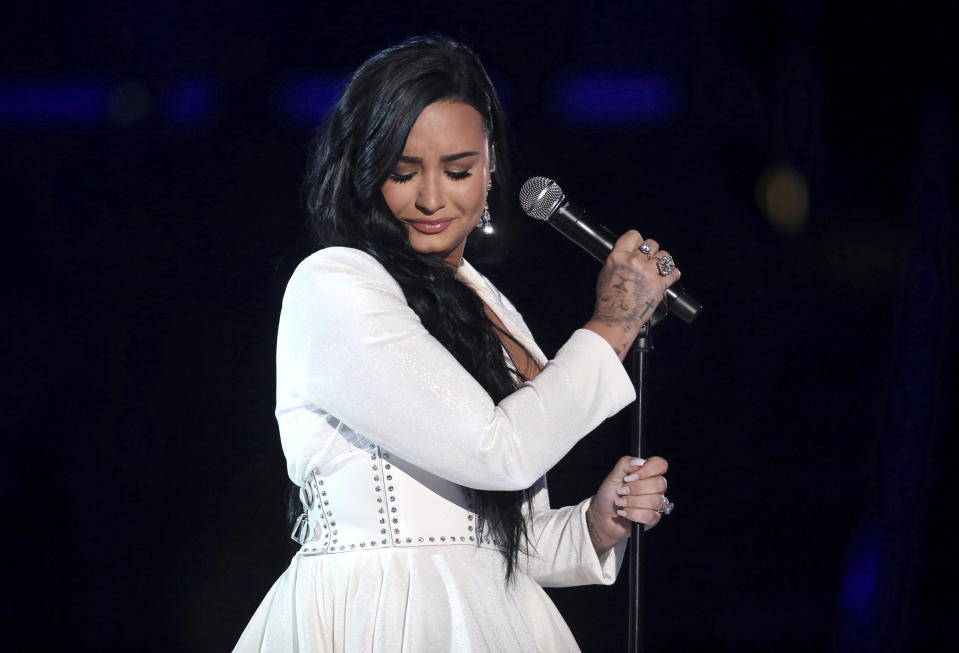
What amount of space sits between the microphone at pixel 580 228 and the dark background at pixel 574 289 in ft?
3.43

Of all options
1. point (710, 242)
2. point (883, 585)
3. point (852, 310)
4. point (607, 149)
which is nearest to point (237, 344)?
point (607, 149)

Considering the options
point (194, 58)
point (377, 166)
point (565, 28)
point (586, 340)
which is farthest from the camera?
point (565, 28)

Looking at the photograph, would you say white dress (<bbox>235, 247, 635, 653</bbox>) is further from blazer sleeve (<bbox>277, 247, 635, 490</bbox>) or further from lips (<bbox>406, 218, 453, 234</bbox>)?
lips (<bbox>406, 218, 453, 234</bbox>)

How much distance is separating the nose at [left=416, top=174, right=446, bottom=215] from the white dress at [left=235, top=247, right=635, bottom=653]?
0.15 meters

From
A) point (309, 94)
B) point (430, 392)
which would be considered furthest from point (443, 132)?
point (309, 94)

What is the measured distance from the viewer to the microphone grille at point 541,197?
4.15 ft

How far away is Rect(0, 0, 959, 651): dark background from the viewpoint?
2.15m

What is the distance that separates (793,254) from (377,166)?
138 cm

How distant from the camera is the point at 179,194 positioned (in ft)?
7.20

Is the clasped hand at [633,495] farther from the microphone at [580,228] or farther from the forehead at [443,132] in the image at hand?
the forehead at [443,132]

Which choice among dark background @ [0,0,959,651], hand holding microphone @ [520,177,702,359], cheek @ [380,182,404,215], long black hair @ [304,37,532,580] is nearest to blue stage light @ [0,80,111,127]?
dark background @ [0,0,959,651]

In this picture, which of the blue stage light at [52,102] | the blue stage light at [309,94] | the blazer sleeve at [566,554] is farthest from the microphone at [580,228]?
the blue stage light at [52,102]

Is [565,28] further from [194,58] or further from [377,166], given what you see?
[377,166]

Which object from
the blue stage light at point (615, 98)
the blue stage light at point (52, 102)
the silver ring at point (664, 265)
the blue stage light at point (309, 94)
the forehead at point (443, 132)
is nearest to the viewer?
the silver ring at point (664, 265)
